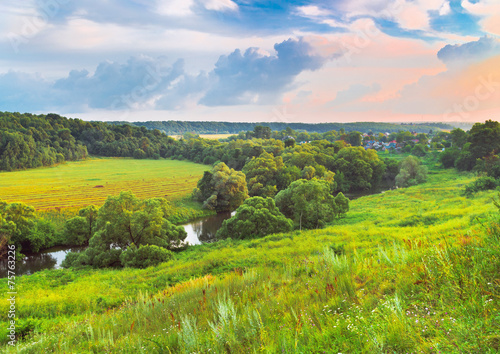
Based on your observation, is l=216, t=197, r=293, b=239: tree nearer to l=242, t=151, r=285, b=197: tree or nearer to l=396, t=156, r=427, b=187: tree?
l=242, t=151, r=285, b=197: tree

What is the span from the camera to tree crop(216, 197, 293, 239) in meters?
29.4

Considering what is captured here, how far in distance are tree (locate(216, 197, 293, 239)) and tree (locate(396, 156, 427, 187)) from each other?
135ft

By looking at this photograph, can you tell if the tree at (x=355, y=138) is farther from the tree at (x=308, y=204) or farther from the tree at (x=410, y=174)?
the tree at (x=308, y=204)

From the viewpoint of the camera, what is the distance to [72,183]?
58.3 meters

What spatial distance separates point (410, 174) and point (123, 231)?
197 feet

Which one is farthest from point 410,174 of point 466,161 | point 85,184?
point 85,184

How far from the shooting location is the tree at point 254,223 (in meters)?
29.4

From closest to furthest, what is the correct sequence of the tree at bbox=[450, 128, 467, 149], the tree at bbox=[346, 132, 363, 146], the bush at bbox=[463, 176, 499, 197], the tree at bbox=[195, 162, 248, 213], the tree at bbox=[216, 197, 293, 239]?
the tree at bbox=[216, 197, 293, 239] → the bush at bbox=[463, 176, 499, 197] → the tree at bbox=[195, 162, 248, 213] → the tree at bbox=[450, 128, 467, 149] → the tree at bbox=[346, 132, 363, 146]

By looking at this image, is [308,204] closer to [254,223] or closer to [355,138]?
[254,223]

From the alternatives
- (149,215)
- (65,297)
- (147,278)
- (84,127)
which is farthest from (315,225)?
(84,127)

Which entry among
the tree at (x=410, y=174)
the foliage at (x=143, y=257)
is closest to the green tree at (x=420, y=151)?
the tree at (x=410, y=174)

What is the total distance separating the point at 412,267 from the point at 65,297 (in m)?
14.3

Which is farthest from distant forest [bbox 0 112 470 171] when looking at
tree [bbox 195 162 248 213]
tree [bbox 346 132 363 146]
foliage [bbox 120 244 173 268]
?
foliage [bbox 120 244 173 268]

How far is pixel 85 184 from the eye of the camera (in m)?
58.6
